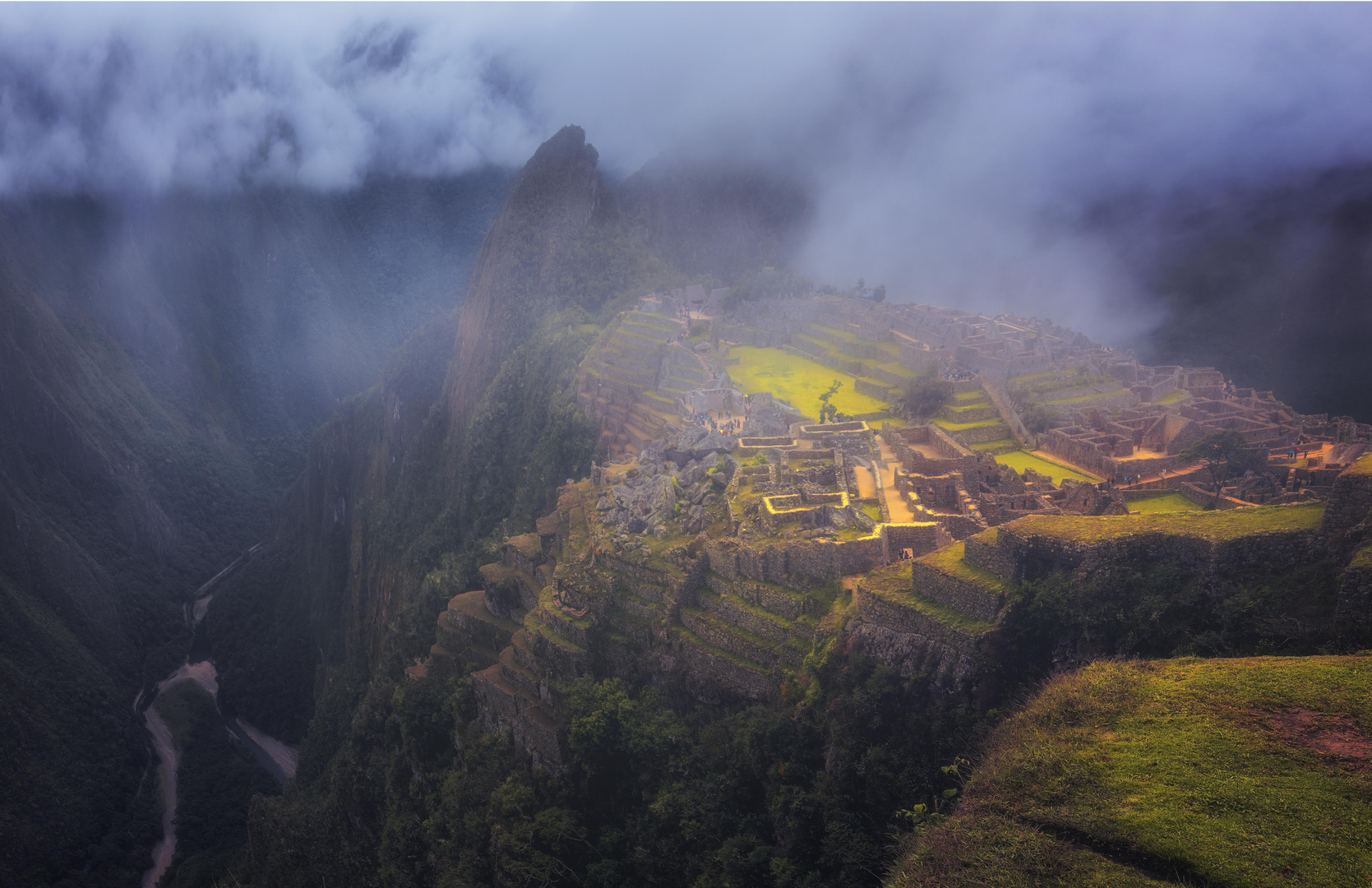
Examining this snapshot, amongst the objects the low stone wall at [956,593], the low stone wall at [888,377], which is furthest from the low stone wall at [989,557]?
the low stone wall at [888,377]

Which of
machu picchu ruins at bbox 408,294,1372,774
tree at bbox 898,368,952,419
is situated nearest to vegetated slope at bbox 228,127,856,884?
machu picchu ruins at bbox 408,294,1372,774

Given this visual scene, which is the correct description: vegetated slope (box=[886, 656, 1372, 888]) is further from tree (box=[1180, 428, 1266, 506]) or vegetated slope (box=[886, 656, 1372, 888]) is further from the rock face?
the rock face

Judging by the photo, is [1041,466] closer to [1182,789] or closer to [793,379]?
→ [793,379]

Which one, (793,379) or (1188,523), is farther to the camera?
(793,379)

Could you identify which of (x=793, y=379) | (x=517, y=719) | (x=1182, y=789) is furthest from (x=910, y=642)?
→ (x=793, y=379)

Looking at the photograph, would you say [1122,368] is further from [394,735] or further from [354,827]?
[354,827]

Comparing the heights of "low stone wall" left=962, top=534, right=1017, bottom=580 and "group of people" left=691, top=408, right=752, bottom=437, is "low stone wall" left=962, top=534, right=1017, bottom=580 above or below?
below
